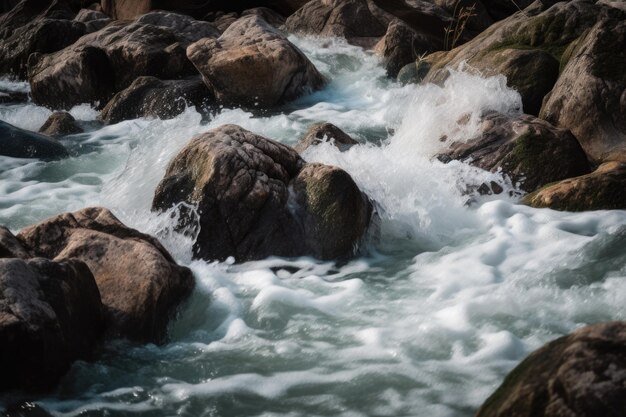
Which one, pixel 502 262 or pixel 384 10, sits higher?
pixel 384 10

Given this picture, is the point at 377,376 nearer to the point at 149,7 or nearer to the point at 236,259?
the point at 236,259

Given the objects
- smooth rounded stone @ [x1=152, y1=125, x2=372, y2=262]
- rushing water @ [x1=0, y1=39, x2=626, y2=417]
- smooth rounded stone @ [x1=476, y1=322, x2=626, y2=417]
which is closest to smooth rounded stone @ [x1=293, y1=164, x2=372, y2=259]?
smooth rounded stone @ [x1=152, y1=125, x2=372, y2=262]

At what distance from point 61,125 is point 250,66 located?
2.69 metres

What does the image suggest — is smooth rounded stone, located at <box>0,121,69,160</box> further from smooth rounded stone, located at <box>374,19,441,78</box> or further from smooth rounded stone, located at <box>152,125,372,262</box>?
smooth rounded stone, located at <box>374,19,441,78</box>

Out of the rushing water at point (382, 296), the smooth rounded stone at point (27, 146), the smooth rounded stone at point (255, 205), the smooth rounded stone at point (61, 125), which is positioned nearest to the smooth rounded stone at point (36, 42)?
the smooth rounded stone at point (61, 125)

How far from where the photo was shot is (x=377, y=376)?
4863mm

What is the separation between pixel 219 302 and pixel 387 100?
21.3ft

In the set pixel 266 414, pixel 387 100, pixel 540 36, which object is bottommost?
pixel 266 414

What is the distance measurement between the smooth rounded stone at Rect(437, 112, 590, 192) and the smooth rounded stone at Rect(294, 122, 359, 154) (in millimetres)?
1046

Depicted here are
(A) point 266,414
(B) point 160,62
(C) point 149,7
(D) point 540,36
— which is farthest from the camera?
(C) point 149,7

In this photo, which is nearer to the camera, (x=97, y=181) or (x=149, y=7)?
(x=97, y=181)

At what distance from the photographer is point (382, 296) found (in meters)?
6.05

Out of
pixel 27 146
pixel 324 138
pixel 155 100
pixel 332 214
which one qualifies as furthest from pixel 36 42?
pixel 332 214

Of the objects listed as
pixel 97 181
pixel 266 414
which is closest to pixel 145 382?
pixel 266 414
